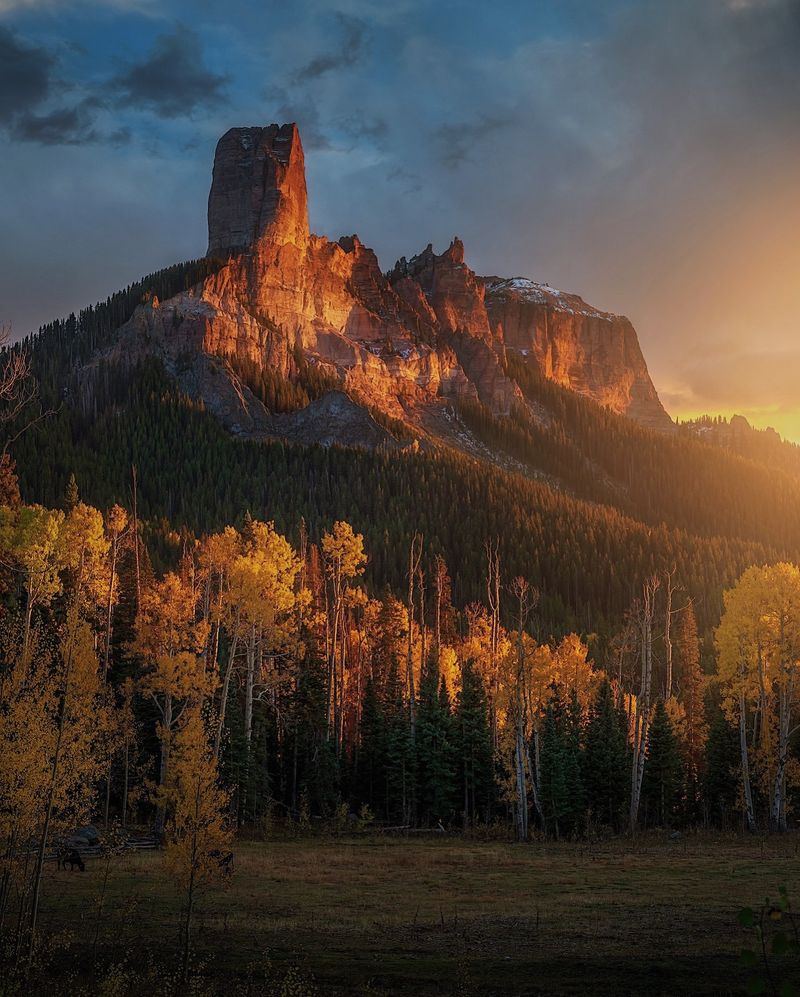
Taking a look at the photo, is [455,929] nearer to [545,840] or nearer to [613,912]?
[613,912]

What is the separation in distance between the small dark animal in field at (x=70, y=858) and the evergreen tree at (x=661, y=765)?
30824 millimetres

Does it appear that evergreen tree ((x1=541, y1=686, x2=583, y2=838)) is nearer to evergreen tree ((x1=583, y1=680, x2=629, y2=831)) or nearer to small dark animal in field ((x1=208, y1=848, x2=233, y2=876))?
evergreen tree ((x1=583, y1=680, x2=629, y2=831))

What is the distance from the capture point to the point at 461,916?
77.3 feet

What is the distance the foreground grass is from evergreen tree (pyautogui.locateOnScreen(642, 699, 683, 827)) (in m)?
11.6

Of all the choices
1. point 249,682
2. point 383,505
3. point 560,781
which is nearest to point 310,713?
point 249,682

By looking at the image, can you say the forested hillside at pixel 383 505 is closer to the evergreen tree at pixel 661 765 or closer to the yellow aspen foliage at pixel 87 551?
the yellow aspen foliage at pixel 87 551

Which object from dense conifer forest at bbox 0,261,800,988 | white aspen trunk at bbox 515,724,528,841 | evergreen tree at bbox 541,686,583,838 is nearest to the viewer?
dense conifer forest at bbox 0,261,800,988

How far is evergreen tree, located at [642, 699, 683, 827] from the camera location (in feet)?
159

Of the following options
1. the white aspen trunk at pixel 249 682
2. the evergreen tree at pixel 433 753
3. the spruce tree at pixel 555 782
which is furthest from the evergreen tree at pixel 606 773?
the white aspen trunk at pixel 249 682

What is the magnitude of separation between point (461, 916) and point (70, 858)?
1590 cm

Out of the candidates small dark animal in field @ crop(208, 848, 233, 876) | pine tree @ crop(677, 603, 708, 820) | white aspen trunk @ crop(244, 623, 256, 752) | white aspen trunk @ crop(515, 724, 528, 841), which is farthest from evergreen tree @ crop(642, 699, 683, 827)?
small dark animal in field @ crop(208, 848, 233, 876)

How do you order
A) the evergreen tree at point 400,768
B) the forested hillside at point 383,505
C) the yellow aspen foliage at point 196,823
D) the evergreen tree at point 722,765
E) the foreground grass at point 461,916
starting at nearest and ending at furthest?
the foreground grass at point 461,916, the yellow aspen foliage at point 196,823, the evergreen tree at point 400,768, the evergreen tree at point 722,765, the forested hillside at point 383,505

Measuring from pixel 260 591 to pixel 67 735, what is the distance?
66.9ft

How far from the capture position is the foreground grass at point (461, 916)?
17.4 metres
